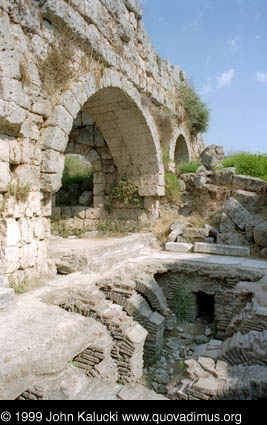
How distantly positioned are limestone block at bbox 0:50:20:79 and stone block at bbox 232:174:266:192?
6.31 meters

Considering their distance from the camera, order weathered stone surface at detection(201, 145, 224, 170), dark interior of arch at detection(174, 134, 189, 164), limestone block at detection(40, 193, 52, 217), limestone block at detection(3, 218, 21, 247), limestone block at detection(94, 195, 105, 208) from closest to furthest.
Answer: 1. limestone block at detection(3, 218, 21, 247)
2. limestone block at detection(40, 193, 52, 217)
3. limestone block at detection(94, 195, 105, 208)
4. weathered stone surface at detection(201, 145, 224, 170)
5. dark interior of arch at detection(174, 134, 189, 164)

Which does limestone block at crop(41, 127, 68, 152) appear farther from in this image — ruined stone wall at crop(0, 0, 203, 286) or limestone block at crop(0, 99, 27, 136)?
limestone block at crop(0, 99, 27, 136)

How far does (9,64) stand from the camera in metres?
4.08

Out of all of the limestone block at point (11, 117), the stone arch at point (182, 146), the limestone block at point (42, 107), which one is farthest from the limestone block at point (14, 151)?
the stone arch at point (182, 146)

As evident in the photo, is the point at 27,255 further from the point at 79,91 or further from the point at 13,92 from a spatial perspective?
the point at 79,91

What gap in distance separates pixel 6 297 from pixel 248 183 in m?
6.79

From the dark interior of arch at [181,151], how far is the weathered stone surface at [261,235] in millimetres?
6052

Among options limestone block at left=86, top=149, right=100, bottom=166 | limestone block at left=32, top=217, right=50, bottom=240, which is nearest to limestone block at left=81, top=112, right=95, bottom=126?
limestone block at left=86, top=149, right=100, bottom=166

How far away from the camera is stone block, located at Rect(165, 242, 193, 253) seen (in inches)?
293

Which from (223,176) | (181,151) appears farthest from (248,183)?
(181,151)

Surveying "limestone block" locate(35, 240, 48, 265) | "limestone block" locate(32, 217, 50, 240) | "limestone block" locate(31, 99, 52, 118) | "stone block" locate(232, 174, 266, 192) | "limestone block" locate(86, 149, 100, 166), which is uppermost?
"limestone block" locate(31, 99, 52, 118)

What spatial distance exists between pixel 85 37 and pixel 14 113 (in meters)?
2.54

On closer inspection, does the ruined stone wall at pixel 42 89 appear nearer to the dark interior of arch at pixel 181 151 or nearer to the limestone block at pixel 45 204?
the limestone block at pixel 45 204
